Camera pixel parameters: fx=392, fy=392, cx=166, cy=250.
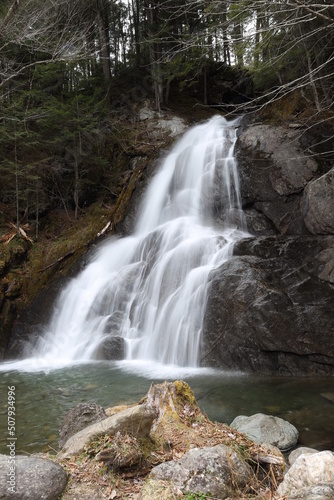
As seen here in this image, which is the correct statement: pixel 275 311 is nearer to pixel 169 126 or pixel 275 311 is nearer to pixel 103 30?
pixel 169 126

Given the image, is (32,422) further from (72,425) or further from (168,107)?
(168,107)

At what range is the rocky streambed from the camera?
2.51 metres

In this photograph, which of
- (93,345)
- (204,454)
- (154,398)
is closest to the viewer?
(204,454)

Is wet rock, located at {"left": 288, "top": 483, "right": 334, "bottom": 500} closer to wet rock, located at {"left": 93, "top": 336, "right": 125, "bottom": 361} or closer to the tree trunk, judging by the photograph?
wet rock, located at {"left": 93, "top": 336, "right": 125, "bottom": 361}

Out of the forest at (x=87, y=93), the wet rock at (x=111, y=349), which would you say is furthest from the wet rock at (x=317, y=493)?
the forest at (x=87, y=93)

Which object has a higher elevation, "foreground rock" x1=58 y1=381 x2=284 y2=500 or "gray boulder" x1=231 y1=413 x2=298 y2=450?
"foreground rock" x1=58 y1=381 x2=284 y2=500

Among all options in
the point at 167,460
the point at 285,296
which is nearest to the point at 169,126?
the point at 285,296

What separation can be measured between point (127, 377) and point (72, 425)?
3522 mm

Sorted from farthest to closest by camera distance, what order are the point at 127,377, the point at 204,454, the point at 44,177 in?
the point at 44,177, the point at 127,377, the point at 204,454

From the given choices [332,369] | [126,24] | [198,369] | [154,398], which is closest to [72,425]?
[154,398]

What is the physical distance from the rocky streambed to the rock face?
13.9 feet

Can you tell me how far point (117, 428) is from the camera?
10.5 ft

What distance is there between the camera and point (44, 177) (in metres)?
15.5

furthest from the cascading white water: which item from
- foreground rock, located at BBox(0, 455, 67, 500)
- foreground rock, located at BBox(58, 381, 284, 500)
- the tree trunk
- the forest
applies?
the tree trunk
